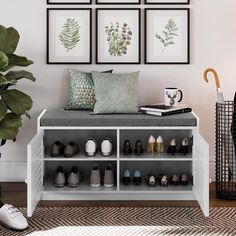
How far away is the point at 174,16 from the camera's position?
15.0 ft

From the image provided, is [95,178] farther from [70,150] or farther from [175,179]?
[175,179]

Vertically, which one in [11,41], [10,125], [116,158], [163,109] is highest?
[11,41]

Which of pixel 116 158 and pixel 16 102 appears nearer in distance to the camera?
pixel 16 102

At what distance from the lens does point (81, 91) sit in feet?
14.4

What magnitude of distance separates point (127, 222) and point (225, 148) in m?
0.95

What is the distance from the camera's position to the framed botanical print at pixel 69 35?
4.55 metres

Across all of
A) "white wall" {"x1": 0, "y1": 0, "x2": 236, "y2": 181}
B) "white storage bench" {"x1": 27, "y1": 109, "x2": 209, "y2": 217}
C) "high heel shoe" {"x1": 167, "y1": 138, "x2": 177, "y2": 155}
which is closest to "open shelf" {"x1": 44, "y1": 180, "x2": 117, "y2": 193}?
"white storage bench" {"x1": 27, "y1": 109, "x2": 209, "y2": 217}

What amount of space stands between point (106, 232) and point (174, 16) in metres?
1.85

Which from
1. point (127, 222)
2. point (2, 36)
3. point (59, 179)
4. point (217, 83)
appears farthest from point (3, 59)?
point (217, 83)

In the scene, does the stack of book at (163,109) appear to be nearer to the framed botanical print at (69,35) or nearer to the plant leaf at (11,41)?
the framed botanical print at (69,35)

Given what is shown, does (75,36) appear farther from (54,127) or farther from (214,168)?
(214,168)

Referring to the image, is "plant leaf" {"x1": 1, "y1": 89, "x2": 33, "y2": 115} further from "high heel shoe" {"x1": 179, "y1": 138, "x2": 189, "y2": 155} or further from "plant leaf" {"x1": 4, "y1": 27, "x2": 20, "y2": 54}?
"high heel shoe" {"x1": 179, "y1": 138, "x2": 189, "y2": 155}

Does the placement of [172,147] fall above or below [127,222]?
above

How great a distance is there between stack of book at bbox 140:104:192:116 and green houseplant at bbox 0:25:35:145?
0.84m
